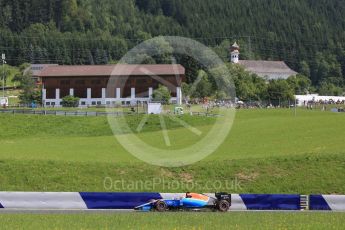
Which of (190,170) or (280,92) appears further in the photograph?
(280,92)

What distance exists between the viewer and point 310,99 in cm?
16875

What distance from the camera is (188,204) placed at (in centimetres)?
3488

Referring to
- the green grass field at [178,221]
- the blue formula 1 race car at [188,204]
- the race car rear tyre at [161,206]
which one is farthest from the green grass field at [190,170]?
the race car rear tyre at [161,206]

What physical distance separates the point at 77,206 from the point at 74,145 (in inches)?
1167

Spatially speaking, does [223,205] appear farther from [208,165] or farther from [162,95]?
[162,95]

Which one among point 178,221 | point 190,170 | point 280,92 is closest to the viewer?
point 178,221

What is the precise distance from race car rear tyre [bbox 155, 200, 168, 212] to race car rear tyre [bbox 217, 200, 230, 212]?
256 cm

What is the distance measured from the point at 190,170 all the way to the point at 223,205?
425 inches

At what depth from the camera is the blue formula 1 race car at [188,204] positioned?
34906 mm

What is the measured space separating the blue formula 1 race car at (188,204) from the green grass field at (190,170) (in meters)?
1.40

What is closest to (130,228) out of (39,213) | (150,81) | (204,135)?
(39,213)

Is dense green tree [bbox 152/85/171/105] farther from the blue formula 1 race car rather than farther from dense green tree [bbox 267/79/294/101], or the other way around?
the blue formula 1 race car

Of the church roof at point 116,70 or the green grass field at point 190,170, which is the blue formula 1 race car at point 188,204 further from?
the church roof at point 116,70

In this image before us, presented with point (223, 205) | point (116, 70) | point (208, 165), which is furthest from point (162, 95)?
point (223, 205)
